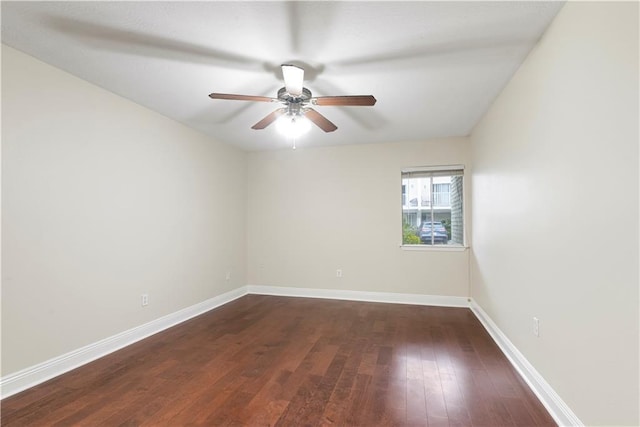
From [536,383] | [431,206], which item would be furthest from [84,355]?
[431,206]

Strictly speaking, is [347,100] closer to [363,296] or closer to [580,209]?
[580,209]

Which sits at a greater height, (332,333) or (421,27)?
(421,27)

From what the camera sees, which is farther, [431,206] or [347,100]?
[431,206]

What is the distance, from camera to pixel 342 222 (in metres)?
4.80

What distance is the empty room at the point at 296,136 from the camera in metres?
1.56

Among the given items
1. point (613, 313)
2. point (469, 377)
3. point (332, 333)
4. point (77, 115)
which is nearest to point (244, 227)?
point (332, 333)

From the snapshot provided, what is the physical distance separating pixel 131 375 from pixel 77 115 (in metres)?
2.16

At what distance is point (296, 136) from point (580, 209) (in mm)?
2162

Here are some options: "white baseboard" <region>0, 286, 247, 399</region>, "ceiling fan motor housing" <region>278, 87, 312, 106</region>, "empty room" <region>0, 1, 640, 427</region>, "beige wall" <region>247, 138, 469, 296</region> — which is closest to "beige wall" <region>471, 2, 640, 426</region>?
"empty room" <region>0, 1, 640, 427</region>

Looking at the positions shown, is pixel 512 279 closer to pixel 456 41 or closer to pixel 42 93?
pixel 456 41

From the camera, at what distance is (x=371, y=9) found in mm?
1757

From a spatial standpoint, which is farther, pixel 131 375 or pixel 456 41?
pixel 131 375

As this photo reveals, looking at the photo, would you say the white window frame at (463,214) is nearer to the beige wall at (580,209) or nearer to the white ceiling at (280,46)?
the white ceiling at (280,46)

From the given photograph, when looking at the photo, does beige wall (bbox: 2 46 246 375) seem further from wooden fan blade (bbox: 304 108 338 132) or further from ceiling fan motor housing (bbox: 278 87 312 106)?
wooden fan blade (bbox: 304 108 338 132)
